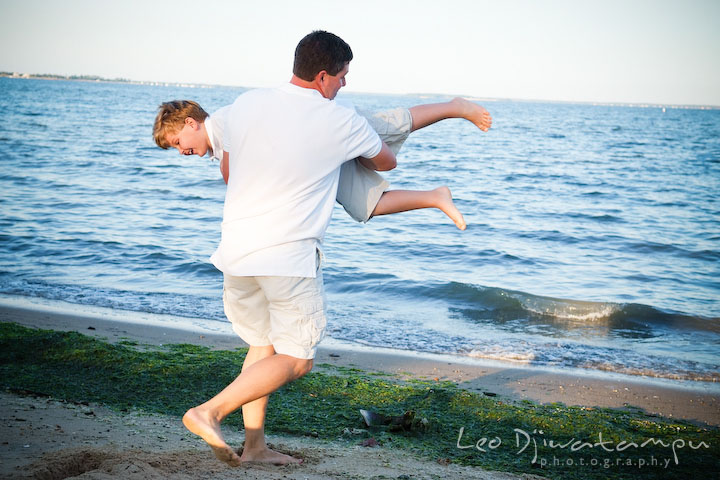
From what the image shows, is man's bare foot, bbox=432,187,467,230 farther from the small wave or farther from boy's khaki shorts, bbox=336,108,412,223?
the small wave

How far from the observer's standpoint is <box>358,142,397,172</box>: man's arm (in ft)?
10.3


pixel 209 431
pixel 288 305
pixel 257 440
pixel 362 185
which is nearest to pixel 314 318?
pixel 288 305

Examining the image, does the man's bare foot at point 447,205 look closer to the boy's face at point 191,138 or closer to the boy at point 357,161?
the boy at point 357,161

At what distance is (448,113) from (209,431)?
2252 millimetres

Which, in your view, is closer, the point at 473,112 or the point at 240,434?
the point at 473,112

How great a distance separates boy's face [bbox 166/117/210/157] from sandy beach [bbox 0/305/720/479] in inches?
64.9

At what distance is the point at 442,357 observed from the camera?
6.92m

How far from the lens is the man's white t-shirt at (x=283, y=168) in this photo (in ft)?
9.29

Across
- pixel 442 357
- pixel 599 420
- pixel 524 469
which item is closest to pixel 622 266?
pixel 442 357

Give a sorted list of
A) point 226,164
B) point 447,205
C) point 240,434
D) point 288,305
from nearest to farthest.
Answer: point 288,305
point 226,164
point 447,205
point 240,434

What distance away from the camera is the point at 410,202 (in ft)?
11.5

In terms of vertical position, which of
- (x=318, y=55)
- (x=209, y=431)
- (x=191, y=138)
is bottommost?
(x=209, y=431)

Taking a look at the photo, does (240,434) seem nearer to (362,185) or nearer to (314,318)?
(314,318)

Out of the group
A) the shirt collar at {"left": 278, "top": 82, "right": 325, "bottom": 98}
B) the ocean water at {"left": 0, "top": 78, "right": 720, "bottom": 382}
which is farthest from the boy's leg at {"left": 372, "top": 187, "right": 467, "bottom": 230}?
the shirt collar at {"left": 278, "top": 82, "right": 325, "bottom": 98}
